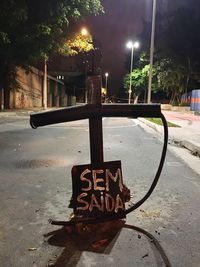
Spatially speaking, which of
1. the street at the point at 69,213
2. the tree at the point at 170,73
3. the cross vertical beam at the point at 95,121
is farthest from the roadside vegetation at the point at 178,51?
the cross vertical beam at the point at 95,121

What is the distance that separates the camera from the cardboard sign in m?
4.18

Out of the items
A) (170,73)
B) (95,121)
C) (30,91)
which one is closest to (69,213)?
(95,121)

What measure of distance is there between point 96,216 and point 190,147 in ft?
27.4

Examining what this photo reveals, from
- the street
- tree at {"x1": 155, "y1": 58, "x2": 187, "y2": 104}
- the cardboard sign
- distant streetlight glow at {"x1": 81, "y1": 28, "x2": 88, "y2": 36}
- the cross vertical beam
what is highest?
distant streetlight glow at {"x1": 81, "y1": 28, "x2": 88, "y2": 36}

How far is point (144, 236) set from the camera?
4211 mm

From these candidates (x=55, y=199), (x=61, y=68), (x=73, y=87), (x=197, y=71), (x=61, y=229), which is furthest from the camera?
(x=61, y=68)

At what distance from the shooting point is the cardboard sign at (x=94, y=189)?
13.7ft

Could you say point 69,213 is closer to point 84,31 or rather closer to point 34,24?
point 34,24

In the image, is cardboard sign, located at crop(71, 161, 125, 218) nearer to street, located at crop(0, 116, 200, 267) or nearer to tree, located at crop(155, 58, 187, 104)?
street, located at crop(0, 116, 200, 267)

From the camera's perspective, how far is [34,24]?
25797 mm

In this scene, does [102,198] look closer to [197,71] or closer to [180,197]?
[180,197]

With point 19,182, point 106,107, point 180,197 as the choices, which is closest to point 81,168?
point 106,107

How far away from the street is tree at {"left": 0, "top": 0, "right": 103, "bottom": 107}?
14937mm

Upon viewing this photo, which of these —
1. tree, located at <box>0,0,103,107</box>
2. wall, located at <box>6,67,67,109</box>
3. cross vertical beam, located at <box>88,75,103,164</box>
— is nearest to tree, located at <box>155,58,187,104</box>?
wall, located at <box>6,67,67,109</box>
